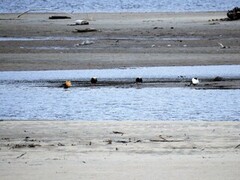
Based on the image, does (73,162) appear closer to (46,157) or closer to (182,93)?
(46,157)

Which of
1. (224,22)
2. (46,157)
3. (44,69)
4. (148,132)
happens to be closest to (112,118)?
Result: (148,132)

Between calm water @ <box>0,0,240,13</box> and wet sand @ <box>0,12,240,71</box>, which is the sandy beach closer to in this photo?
wet sand @ <box>0,12,240,71</box>

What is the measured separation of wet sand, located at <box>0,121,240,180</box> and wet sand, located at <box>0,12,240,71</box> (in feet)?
33.1

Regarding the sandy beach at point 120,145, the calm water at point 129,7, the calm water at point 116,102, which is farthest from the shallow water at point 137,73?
the calm water at point 129,7

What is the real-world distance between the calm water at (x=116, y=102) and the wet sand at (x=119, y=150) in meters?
1.43

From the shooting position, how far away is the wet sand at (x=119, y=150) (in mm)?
8695

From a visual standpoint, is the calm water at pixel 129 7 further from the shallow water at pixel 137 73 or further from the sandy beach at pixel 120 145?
the shallow water at pixel 137 73

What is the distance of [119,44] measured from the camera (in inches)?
1078

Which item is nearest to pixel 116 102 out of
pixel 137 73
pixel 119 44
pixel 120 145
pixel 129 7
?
pixel 137 73

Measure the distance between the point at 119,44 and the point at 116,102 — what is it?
451 inches

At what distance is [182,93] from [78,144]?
6848mm

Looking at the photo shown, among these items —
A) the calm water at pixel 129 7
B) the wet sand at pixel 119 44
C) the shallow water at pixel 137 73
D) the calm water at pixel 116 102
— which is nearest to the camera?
the calm water at pixel 116 102

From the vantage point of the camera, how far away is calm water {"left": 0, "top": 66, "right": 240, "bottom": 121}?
47.3 ft

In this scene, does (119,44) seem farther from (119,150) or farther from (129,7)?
(129,7)
